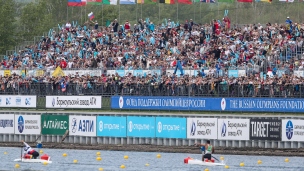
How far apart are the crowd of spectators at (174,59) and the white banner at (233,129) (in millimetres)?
5016

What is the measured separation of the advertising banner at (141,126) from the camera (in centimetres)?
5447

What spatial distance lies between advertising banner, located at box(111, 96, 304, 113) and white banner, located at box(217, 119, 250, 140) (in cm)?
474

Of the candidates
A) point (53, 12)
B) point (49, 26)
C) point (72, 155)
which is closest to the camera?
point (72, 155)

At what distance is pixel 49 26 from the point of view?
109 m

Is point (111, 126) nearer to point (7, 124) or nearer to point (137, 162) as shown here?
point (137, 162)

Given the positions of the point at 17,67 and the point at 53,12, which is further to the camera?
the point at 53,12

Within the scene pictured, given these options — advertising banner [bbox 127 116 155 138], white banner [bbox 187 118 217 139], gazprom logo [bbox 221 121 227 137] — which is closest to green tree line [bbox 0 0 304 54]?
advertising banner [bbox 127 116 155 138]

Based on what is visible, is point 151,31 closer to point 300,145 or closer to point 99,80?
point 99,80

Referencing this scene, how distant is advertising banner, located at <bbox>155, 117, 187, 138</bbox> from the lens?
53594mm

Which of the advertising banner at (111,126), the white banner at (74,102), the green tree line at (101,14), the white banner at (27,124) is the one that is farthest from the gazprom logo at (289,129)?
the green tree line at (101,14)

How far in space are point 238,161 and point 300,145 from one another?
5068 mm

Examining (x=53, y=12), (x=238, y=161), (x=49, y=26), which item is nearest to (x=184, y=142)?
(x=238, y=161)

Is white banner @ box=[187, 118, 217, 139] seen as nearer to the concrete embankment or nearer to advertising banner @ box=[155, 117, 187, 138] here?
advertising banner @ box=[155, 117, 187, 138]

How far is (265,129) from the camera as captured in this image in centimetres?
5103
